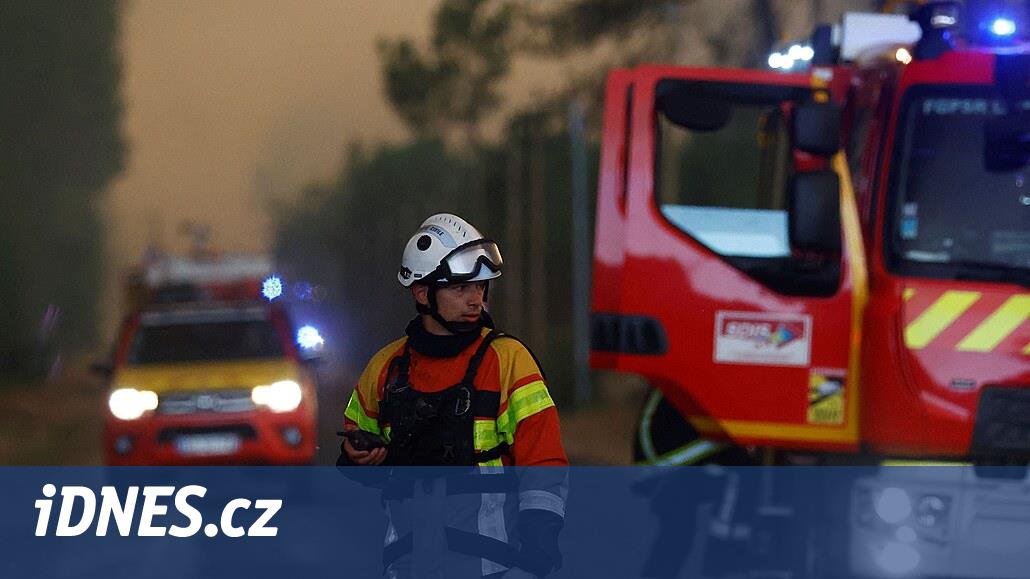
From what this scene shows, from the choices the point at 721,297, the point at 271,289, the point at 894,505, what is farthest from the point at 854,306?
the point at 271,289

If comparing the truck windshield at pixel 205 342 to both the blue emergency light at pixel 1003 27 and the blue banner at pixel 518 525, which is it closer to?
the blue banner at pixel 518 525

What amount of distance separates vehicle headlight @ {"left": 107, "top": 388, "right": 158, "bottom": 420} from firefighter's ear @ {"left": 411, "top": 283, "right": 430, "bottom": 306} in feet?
24.8


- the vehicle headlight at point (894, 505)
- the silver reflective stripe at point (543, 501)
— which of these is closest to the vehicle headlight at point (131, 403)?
the vehicle headlight at point (894, 505)

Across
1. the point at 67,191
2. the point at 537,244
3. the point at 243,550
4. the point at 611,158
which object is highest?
the point at 67,191

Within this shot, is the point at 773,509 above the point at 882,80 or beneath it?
beneath

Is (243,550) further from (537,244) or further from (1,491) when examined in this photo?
(537,244)

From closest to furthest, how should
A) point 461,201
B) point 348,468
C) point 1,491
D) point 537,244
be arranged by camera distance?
point 348,468
point 1,491
point 537,244
point 461,201

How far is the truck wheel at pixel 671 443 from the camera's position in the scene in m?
8.00

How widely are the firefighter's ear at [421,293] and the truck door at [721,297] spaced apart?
9.94ft

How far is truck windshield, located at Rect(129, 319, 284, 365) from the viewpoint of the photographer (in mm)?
12188

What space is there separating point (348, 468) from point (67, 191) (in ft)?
148

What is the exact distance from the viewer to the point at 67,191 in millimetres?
47312

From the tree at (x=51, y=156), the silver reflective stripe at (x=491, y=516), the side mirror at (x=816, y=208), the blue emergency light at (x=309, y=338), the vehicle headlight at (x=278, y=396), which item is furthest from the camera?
the tree at (x=51, y=156)

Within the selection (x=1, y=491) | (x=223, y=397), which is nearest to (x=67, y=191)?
(x=1, y=491)
